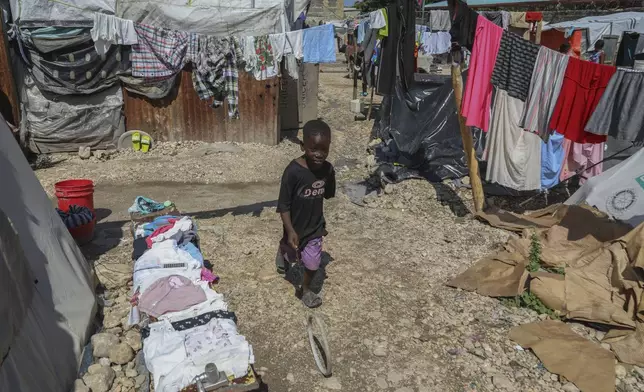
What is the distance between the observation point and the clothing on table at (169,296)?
3273 mm

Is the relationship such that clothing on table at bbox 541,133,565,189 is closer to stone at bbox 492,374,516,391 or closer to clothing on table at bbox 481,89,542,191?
clothing on table at bbox 481,89,542,191

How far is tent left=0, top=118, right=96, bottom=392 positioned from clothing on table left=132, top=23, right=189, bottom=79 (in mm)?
5849

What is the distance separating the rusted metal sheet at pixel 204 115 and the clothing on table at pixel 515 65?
17.2ft

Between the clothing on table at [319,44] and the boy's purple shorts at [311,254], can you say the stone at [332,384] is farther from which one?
the clothing on table at [319,44]

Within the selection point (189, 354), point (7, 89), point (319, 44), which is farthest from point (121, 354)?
point (7, 89)

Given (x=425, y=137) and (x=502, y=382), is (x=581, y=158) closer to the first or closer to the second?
(x=425, y=137)

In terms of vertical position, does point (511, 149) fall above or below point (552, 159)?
above

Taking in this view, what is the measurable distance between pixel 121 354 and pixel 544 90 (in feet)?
17.0

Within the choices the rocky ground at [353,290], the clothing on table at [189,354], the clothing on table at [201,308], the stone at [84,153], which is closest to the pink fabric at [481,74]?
the rocky ground at [353,290]

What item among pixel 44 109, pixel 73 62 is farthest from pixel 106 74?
pixel 44 109

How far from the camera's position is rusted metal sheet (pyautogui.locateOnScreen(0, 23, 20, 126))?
328 inches

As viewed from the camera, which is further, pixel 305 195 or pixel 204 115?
pixel 204 115

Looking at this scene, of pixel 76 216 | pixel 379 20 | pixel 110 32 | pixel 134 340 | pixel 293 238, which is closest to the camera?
pixel 134 340

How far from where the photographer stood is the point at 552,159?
6.59 meters
